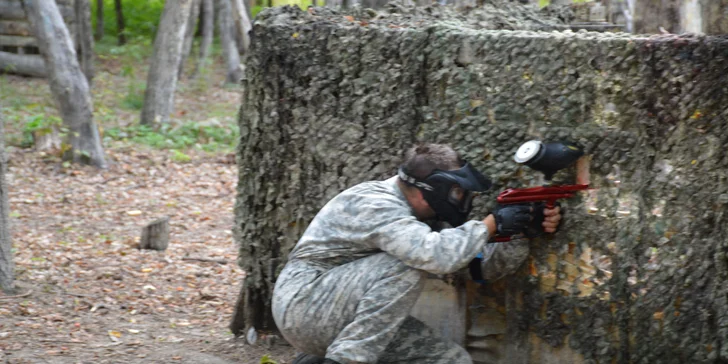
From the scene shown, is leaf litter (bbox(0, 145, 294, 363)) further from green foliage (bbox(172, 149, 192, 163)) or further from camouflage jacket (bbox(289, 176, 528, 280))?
camouflage jacket (bbox(289, 176, 528, 280))

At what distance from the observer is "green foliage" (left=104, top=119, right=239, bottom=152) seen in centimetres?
1355

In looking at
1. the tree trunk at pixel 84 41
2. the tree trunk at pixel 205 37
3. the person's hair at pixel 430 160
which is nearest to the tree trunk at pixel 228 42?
the tree trunk at pixel 205 37

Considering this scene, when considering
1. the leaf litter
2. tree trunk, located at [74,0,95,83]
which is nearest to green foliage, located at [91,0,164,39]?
tree trunk, located at [74,0,95,83]

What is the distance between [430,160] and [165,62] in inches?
429

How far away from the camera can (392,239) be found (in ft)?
13.3

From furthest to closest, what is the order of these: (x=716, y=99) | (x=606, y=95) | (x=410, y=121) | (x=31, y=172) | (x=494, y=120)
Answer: (x=31, y=172) → (x=410, y=121) → (x=494, y=120) → (x=606, y=95) → (x=716, y=99)

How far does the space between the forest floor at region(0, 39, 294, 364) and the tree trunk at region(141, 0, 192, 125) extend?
373 mm

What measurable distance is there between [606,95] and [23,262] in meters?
5.71

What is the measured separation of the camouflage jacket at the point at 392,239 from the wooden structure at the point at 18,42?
49.1 feet

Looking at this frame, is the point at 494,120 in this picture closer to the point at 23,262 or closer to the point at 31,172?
the point at 23,262

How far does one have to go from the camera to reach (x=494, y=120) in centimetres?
428

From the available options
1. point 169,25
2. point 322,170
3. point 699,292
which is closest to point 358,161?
point 322,170

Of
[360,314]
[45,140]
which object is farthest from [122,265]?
[45,140]

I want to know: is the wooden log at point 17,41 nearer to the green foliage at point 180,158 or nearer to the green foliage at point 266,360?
the green foliage at point 180,158
